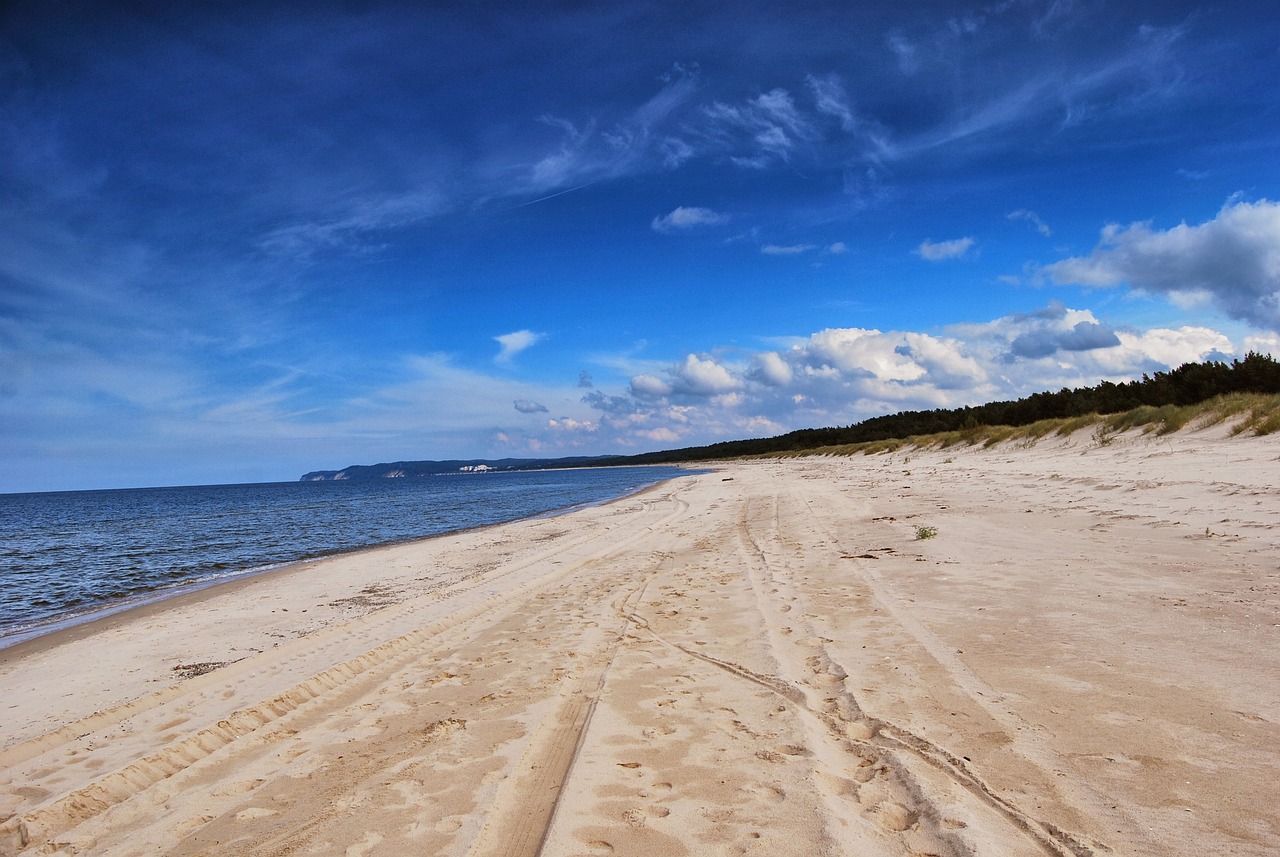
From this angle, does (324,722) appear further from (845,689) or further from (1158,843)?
(1158,843)

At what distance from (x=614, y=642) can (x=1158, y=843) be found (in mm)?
4959

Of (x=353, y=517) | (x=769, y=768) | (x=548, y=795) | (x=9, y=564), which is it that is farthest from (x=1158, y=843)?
(x=353, y=517)

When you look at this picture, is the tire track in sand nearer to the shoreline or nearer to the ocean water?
the shoreline

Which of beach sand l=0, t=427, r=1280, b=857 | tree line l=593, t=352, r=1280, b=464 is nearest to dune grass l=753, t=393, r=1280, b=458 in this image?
tree line l=593, t=352, r=1280, b=464

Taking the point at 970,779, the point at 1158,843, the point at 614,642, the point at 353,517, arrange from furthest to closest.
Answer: the point at 353,517 < the point at 614,642 < the point at 970,779 < the point at 1158,843

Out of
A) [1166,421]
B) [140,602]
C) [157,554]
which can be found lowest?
[140,602]

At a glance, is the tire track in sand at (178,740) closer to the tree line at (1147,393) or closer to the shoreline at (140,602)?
the shoreline at (140,602)

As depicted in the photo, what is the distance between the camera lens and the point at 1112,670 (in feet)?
16.1

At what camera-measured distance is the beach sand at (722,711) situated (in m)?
3.32

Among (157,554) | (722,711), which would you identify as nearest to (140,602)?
(157,554)

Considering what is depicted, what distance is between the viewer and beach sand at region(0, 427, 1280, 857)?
→ 3324 mm

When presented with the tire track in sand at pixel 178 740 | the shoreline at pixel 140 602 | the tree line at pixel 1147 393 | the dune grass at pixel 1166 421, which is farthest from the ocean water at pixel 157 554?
the tree line at pixel 1147 393

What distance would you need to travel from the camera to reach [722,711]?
4.88 metres

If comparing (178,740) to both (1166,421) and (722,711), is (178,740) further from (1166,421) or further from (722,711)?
(1166,421)
